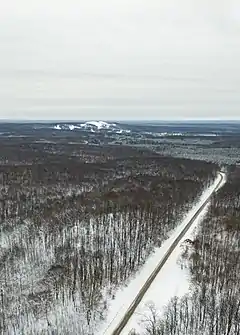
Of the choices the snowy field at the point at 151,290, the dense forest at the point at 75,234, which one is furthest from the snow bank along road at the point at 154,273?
the dense forest at the point at 75,234

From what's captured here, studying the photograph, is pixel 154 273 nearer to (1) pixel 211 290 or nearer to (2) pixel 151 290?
(2) pixel 151 290

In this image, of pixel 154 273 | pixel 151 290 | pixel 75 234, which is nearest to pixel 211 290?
pixel 151 290

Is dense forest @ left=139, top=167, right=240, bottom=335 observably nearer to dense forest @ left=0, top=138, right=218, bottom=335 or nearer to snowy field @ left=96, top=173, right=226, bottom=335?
snowy field @ left=96, top=173, right=226, bottom=335

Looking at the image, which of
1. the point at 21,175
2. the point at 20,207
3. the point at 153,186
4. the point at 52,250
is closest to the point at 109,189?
the point at 153,186

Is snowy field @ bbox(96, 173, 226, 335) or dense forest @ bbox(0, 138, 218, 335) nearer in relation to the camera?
snowy field @ bbox(96, 173, 226, 335)

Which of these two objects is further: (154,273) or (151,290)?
(154,273)

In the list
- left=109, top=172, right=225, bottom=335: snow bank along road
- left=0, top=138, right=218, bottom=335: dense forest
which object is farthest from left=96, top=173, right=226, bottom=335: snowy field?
left=0, top=138, right=218, bottom=335: dense forest

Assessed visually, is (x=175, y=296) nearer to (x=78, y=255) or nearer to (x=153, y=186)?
(x=78, y=255)
